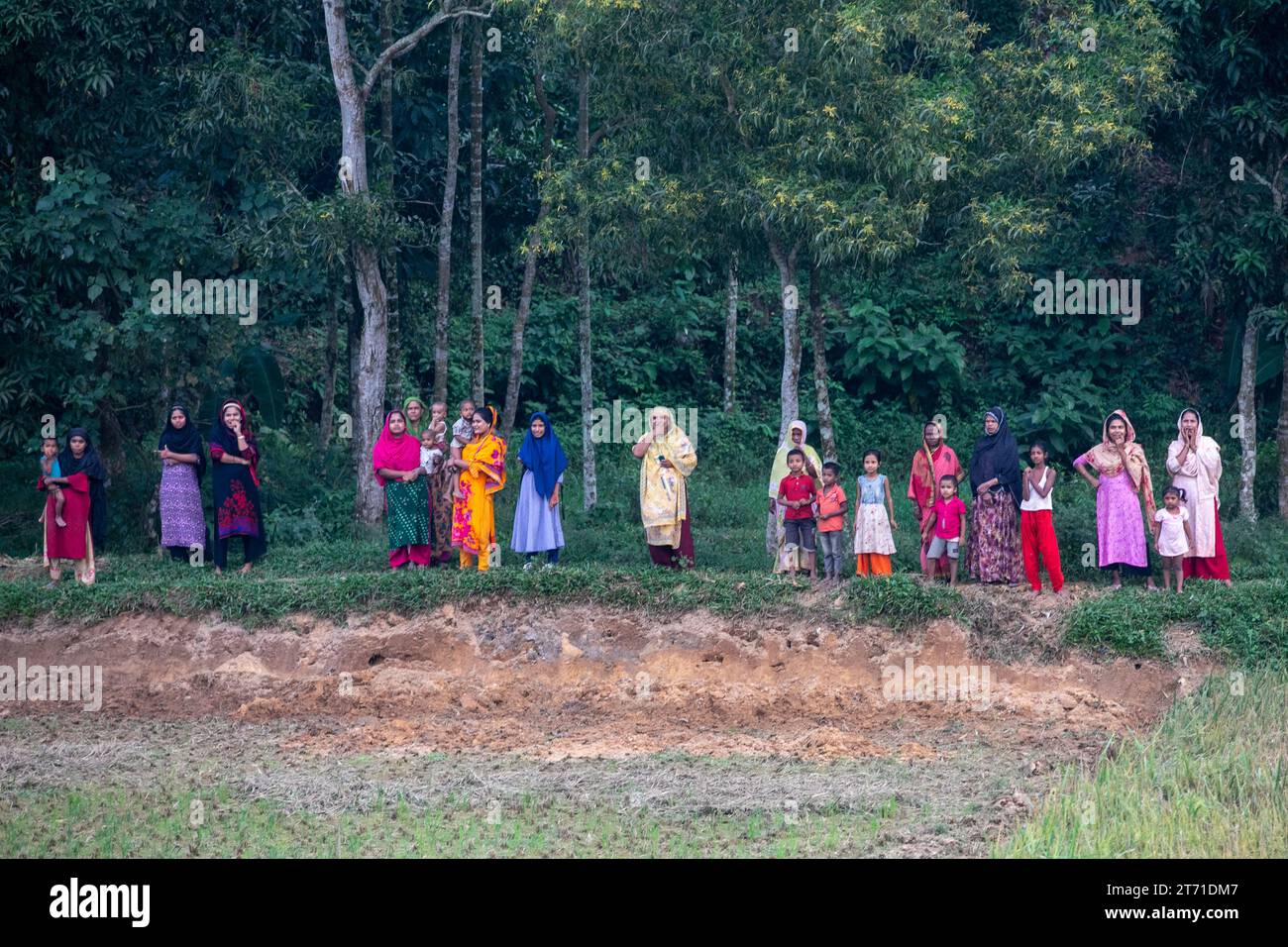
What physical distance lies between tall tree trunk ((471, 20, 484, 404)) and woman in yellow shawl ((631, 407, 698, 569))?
12.3ft

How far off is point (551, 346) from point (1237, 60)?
9861 millimetres

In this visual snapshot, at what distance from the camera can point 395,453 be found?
14367 millimetres

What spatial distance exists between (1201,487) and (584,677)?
569cm

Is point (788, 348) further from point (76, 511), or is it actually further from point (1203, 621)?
point (76, 511)

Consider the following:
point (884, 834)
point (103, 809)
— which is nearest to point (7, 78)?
point (103, 809)

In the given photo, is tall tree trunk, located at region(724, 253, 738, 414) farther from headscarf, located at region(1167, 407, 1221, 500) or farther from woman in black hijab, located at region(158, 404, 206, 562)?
woman in black hijab, located at region(158, 404, 206, 562)

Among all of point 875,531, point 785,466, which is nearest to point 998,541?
point 875,531

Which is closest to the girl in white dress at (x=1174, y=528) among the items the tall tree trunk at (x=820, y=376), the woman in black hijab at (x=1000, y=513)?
the woman in black hijab at (x=1000, y=513)

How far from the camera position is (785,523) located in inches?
554

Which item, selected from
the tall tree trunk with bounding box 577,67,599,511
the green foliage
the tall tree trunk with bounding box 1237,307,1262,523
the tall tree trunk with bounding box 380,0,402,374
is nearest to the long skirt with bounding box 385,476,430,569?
the tall tree trunk with bounding box 380,0,402,374

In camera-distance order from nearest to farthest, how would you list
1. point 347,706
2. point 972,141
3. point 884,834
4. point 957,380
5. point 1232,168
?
point 884,834 < point 347,706 < point 972,141 < point 1232,168 < point 957,380

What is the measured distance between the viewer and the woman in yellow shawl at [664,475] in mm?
14195

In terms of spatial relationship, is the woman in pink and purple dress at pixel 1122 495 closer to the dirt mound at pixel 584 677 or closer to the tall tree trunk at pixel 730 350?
the dirt mound at pixel 584 677

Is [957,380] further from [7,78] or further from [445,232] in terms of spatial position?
[7,78]
